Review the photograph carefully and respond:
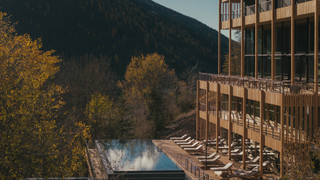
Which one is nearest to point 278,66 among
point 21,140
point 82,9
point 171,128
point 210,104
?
point 210,104

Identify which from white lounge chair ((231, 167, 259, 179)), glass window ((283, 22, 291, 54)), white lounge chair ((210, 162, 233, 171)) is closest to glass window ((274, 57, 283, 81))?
glass window ((283, 22, 291, 54))

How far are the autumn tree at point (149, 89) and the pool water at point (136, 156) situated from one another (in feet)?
58.5

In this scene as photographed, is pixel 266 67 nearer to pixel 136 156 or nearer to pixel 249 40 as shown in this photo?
pixel 249 40

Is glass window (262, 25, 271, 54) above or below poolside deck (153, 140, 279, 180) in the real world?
above

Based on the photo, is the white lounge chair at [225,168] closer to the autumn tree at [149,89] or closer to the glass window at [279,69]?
the glass window at [279,69]

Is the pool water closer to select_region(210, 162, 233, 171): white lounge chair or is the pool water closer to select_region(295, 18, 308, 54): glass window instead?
select_region(210, 162, 233, 171): white lounge chair

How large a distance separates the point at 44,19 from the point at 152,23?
39.1 metres

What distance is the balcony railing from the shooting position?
18141mm

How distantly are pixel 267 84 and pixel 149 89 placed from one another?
107 ft

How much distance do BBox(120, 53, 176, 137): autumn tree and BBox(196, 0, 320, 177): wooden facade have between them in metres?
17.1

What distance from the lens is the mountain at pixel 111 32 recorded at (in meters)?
93.2

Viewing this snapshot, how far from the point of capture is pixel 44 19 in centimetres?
9656

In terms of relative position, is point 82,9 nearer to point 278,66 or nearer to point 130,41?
point 130,41

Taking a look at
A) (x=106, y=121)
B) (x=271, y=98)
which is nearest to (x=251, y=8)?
(x=271, y=98)
